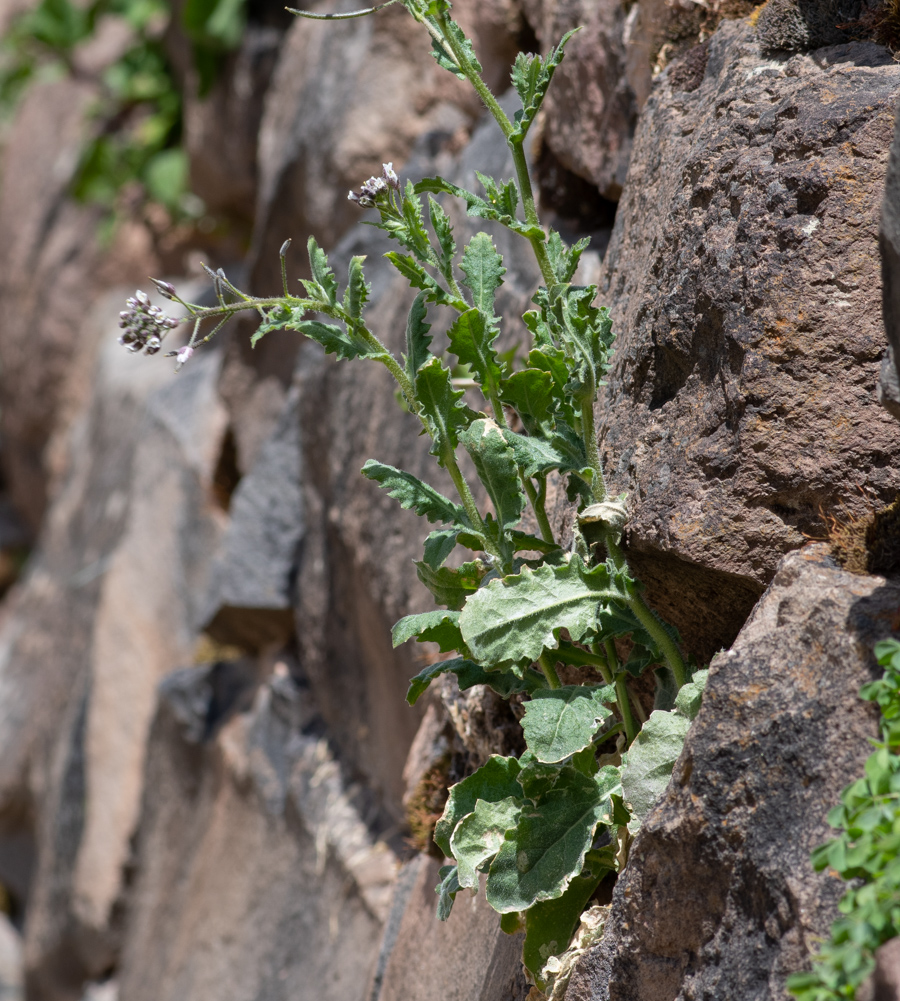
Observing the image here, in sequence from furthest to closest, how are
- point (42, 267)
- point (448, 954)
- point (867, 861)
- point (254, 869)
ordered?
point (42, 267)
point (254, 869)
point (448, 954)
point (867, 861)

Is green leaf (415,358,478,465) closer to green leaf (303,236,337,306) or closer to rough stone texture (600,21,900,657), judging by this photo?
green leaf (303,236,337,306)

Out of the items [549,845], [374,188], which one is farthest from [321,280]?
[549,845]

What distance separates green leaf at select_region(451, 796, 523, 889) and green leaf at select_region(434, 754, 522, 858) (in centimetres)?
4

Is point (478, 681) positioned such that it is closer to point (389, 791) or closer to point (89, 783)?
point (389, 791)

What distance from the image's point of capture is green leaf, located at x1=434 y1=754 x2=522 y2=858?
5.85 feet

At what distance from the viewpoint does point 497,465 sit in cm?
174

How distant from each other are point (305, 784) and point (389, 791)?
1.68 feet

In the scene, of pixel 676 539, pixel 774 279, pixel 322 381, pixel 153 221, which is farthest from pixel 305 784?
pixel 153 221

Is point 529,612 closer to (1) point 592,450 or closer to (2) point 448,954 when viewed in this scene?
(1) point 592,450

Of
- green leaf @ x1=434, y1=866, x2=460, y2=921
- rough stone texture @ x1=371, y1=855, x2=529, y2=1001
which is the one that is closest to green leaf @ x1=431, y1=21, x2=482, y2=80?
green leaf @ x1=434, y1=866, x2=460, y2=921

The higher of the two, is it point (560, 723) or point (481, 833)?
point (560, 723)

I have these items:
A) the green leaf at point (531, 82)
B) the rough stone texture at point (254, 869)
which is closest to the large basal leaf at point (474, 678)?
the green leaf at point (531, 82)

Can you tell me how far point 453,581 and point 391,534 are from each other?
4.22 feet

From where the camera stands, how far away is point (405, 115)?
14.6ft
